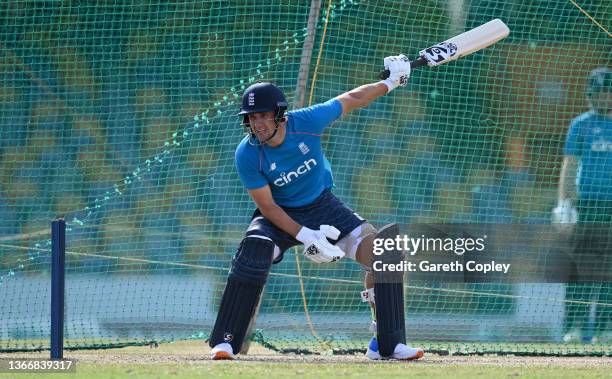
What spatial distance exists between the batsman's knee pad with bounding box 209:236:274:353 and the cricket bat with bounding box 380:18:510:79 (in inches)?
69.3

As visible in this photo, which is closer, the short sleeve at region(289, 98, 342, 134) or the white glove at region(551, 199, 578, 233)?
the short sleeve at region(289, 98, 342, 134)

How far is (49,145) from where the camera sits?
916 cm

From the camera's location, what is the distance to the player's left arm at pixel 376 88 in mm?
7230

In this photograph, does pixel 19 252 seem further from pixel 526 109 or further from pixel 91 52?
pixel 526 109

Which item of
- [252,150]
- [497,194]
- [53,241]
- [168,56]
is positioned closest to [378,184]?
[497,194]

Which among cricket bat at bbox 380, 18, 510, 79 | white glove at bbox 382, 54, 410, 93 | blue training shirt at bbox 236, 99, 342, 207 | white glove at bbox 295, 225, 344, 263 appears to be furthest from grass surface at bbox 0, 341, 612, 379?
cricket bat at bbox 380, 18, 510, 79

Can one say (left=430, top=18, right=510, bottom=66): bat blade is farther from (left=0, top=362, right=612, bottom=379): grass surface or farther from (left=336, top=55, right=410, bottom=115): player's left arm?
(left=0, top=362, right=612, bottom=379): grass surface

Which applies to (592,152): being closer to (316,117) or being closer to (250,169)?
(316,117)

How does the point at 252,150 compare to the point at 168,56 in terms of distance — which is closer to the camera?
the point at 252,150

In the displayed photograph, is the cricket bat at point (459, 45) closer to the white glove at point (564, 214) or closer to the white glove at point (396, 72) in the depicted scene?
the white glove at point (396, 72)

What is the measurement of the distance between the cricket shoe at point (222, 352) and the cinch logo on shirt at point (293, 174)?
1.04 m

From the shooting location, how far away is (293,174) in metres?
7.03

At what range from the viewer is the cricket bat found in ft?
25.4

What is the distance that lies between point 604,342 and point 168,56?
405 centimetres
